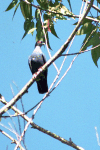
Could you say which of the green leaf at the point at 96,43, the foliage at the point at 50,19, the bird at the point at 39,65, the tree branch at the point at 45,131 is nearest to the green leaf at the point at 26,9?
the foliage at the point at 50,19

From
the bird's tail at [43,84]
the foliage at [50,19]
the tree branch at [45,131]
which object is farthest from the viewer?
the bird's tail at [43,84]

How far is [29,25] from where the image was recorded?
8.46ft

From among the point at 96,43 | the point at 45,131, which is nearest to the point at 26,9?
the point at 96,43

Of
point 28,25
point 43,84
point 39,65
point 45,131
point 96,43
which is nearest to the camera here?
point 45,131

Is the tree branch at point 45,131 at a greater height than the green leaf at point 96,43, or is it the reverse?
the green leaf at point 96,43

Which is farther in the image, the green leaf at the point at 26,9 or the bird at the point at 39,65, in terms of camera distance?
the bird at the point at 39,65

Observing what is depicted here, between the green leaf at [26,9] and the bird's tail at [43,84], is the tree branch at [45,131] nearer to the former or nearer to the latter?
the green leaf at [26,9]

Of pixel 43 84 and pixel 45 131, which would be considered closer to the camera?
pixel 45 131

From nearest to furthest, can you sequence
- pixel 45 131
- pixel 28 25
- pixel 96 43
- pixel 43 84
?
pixel 45 131 → pixel 96 43 → pixel 28 25 → pixel 43 84

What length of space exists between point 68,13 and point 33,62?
112 centimetres

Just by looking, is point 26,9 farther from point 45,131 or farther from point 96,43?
point 45,131

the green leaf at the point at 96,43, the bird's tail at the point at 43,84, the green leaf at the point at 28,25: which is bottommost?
the bird's tail at the point at 43,84

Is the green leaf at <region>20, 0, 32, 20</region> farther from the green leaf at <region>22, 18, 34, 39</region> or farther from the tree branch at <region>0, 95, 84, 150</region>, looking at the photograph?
the tree branch at <region>0, 95, 84, 150</region>

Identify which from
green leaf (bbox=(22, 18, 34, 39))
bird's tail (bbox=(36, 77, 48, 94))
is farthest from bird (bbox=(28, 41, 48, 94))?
green leaf (bbox=(22, 18, 34, 39))
